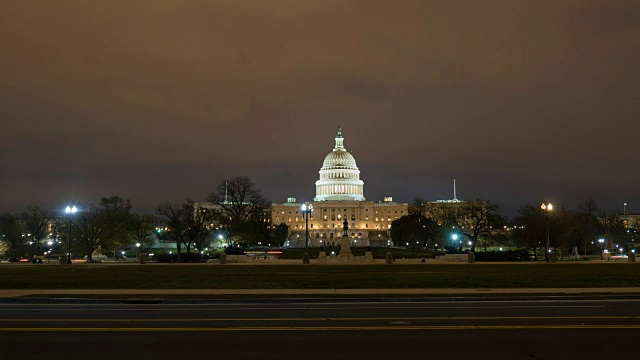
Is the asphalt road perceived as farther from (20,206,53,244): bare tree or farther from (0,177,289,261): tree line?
(20,206,53,244): bare tree

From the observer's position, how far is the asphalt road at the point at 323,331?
38.2 feet

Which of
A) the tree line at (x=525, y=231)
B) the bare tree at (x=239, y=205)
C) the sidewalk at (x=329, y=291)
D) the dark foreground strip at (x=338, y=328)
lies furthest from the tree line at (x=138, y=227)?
the dark foreground strip at (x=338, y=328)

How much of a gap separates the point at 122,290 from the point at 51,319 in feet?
29.9

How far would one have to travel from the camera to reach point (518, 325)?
A: 14.9 meters

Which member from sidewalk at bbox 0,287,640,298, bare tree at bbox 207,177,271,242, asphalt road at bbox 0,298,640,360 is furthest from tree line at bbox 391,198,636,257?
asphalt road at bbox 0,298,640,360

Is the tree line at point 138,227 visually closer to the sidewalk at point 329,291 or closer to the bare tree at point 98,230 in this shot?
the bare tree at point 98,230

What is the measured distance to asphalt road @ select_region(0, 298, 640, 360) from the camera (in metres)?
11.7

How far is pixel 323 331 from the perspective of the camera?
14109mm

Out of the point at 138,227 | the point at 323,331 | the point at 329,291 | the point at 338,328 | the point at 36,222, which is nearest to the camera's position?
the point at 323,331

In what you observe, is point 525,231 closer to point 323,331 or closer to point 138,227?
point 138,227

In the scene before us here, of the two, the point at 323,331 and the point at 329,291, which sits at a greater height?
the point at 323,331

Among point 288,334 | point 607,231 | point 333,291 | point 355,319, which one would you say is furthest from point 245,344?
point 607,231

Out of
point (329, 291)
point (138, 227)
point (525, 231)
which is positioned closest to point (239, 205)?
point (138, 227)

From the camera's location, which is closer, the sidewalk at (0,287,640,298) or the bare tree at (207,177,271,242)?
the sidewalk at (0,287,640,298)
